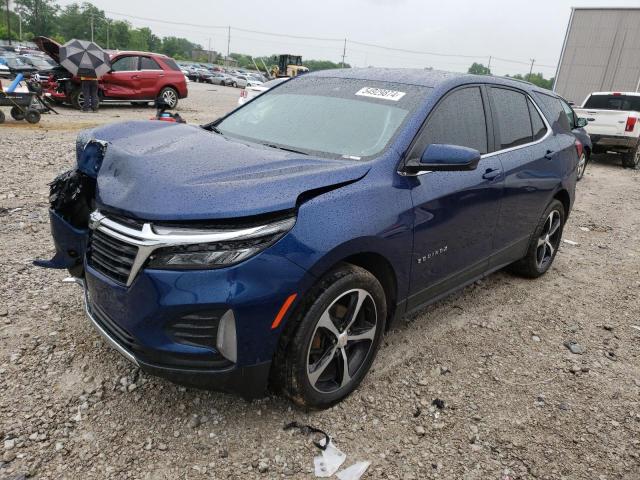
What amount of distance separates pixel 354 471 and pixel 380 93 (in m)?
2.23

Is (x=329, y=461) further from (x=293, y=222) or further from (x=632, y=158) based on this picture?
(x=632, y=158)

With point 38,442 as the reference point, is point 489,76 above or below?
above

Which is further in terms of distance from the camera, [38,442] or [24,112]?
[24,112]

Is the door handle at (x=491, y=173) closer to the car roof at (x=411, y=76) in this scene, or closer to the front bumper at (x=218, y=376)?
the car roof at (x=411, y=76)

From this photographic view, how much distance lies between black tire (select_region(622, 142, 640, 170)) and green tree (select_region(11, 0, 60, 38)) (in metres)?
116

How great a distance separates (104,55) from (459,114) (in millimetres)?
13796

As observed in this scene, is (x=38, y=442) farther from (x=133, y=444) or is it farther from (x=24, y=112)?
(x=24, y=112)

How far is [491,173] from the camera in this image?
3.40 meters

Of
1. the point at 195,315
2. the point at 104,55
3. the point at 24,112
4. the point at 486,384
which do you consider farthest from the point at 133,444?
the point at 104,55

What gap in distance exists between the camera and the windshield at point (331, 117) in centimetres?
288

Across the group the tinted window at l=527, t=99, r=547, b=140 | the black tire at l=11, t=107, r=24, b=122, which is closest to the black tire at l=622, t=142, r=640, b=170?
the tinted window at l=527, t=99, r=547, b=140

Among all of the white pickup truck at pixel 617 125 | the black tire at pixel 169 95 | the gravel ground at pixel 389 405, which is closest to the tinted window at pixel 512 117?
the gravel ground at pixel 389 405

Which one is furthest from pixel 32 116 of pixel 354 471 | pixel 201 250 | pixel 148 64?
pixel 354 471

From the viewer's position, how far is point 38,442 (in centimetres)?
230
